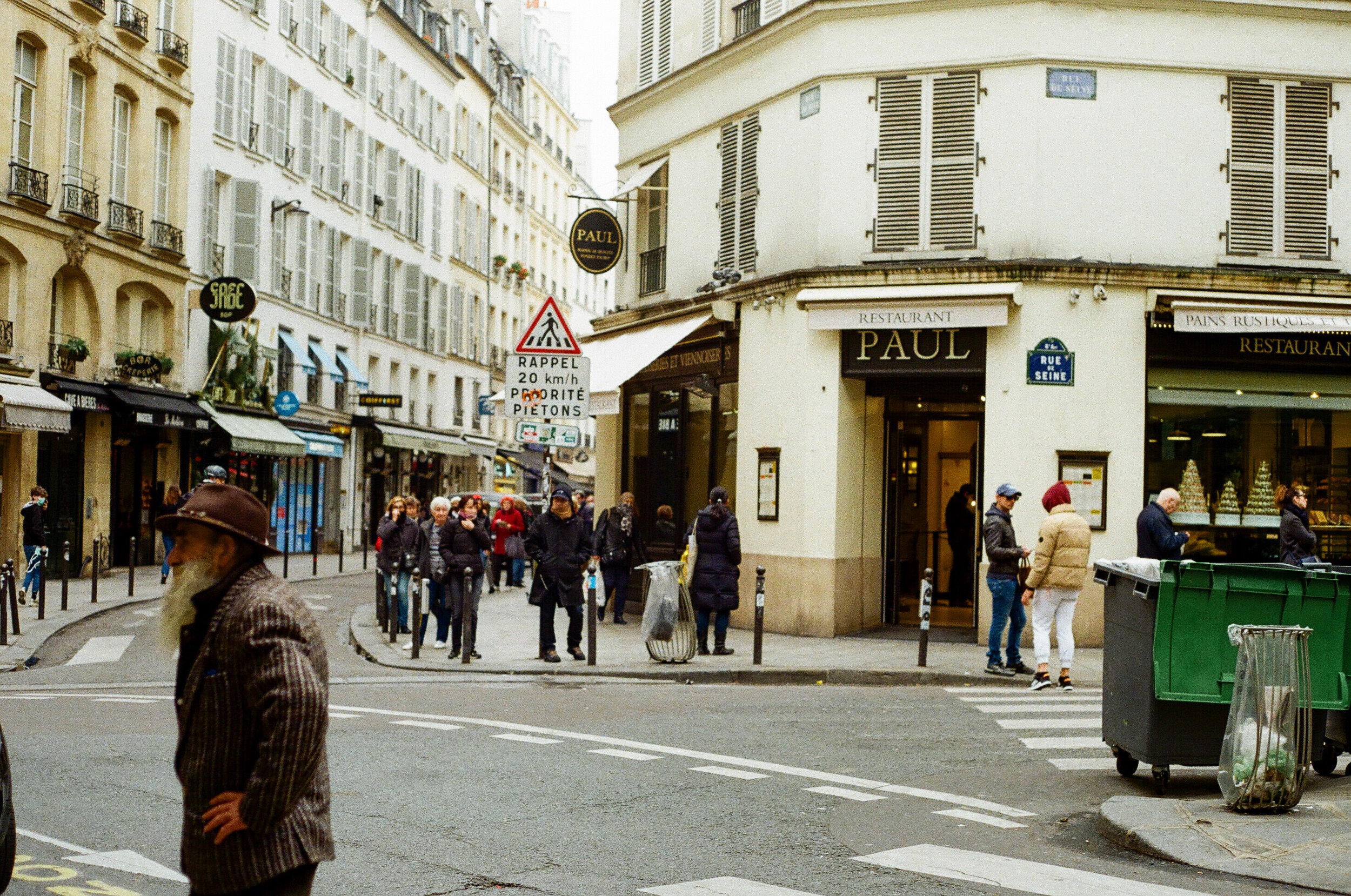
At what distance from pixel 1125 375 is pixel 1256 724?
34.9 ft

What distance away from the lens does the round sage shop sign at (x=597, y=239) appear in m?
23.3

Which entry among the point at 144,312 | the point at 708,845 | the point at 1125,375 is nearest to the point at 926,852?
the point at 708,845

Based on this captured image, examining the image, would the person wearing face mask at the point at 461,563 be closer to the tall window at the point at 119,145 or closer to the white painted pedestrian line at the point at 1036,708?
the white painted pedestrian line at the point at 1036,708

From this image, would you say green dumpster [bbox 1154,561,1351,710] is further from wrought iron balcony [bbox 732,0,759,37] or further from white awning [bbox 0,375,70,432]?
white awning [bbox 0,375,70,432]

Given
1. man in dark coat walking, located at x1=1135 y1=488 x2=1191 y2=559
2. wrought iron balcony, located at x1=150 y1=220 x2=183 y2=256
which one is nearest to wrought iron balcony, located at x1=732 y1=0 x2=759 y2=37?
man in dark coat walking, located at x1=1135 y1=488 x2=1191 y2=559

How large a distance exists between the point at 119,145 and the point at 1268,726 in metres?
29.5

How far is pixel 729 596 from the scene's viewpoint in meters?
16.8

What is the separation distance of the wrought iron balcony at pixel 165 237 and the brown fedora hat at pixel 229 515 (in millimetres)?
31421

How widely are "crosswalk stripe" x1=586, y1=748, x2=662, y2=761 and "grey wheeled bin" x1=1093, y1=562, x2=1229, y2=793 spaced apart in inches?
111

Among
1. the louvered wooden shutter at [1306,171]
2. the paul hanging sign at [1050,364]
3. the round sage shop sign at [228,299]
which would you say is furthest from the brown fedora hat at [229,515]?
the round sage shop sign at [228,299]

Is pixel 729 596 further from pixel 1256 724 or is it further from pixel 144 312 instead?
pixel 144 312

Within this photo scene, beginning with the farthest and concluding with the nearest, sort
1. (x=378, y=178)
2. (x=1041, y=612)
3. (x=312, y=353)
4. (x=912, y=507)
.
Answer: (x=378, y=178) < (x=312, y=353) < (x=912, y=507) < (x=1041, y=612)

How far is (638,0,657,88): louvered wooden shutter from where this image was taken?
76.9 feet

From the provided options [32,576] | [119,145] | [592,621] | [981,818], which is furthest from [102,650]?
[119,145]
